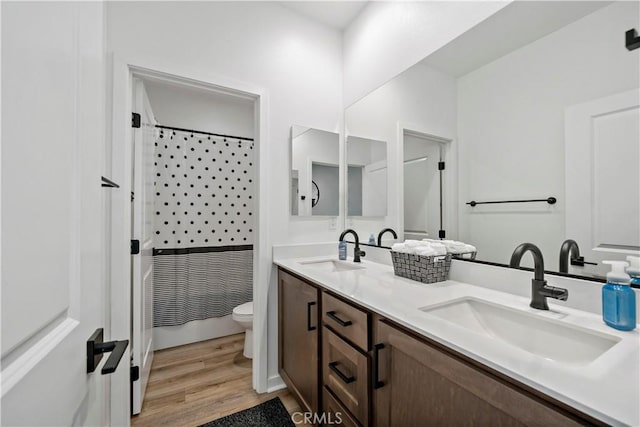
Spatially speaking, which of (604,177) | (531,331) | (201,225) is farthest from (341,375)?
(201,225)

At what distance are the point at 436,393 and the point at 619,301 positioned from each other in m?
0.57

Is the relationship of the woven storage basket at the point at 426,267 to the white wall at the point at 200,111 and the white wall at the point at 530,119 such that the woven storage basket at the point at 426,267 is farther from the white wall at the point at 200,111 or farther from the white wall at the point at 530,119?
the white wall at the point at 200,111

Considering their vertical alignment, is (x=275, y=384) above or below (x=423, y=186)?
below

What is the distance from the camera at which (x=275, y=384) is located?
191cm

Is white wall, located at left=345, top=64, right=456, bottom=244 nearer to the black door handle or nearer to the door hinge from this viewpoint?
the door hinge

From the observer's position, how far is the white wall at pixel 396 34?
1370 millimetres

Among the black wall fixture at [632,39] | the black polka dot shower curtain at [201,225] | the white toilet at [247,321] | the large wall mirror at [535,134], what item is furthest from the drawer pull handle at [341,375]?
the black polka dot shower curtain at [201,225]

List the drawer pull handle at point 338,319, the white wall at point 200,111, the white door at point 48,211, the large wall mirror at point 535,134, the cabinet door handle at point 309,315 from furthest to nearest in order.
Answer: the white wall at point 200,111, the cabinet door handle at point 309,315, the drawer pull handle at point 338,319, the large wall mirror at point 535,134, the white door at point 48,211

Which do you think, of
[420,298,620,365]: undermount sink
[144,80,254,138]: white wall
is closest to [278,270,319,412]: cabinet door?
[420,298,620,365]: undermount sink

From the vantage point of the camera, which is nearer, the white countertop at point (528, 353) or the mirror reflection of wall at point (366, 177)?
the white countertop at point (528, 353)

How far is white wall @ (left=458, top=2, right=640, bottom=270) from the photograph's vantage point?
924 millimetres

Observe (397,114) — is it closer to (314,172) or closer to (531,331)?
(314,172)

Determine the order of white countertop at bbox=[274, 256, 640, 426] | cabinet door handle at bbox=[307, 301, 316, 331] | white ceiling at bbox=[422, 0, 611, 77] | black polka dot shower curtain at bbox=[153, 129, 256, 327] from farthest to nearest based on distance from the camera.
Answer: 1. black polka dot shower curtain at bbox=[153, 129, 256, 327]
2. cabinet door handle at bbox=[307, 301, 316, 331]
3. white ceiling at bbox=[422, 0, 611, 77]
4. white countertop at bbox=[274, 256, 640, 426]

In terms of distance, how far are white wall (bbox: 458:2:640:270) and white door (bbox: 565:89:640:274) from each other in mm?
33
